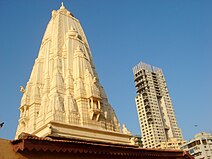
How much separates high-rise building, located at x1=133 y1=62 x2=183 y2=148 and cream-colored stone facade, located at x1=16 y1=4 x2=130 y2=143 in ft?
261

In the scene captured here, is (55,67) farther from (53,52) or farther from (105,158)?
(105,158)

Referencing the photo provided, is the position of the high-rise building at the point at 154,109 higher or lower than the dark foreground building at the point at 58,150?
higher

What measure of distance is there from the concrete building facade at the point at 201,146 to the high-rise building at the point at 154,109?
19525mm

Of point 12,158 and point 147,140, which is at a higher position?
point 147,140

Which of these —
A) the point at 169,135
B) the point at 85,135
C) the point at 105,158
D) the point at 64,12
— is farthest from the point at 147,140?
the point at 105,158

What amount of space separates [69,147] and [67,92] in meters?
16.0

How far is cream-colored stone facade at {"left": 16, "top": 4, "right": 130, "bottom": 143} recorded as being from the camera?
72.4ft

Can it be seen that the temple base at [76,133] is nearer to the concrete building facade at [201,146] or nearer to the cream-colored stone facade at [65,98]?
the cream-colored stone facade at [65,98]

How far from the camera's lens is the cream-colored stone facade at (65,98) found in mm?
22078

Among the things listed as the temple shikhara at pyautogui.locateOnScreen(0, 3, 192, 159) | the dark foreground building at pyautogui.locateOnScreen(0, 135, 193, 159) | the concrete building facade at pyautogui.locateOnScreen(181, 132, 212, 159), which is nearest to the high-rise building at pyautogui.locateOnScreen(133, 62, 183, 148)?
the concrete building facade at pyautogui.locateOnScreen(181, 132, 212, 159)

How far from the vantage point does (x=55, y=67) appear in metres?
27.3

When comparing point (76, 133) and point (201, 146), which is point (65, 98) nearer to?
point (76, 133)

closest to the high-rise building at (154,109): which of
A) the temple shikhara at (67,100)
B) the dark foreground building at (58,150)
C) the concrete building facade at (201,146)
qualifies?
the concrete building facade at (201,146)

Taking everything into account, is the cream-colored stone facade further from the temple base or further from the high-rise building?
the high-rise building
